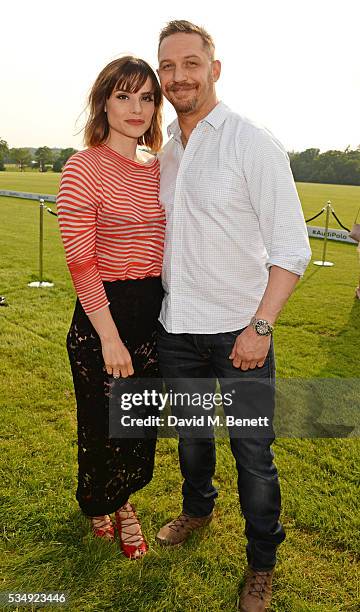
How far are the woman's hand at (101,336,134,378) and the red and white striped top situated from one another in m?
0.20

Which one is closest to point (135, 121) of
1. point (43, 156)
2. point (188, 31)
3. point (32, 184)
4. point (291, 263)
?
point (188, 31)

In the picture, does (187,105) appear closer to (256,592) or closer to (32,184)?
(256,592)

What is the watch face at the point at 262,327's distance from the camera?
2314mm

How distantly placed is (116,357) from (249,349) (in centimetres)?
67

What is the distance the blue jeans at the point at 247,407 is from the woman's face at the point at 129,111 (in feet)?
3.34

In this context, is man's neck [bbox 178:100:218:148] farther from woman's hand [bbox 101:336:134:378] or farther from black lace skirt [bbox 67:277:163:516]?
woman's hand [bbox 101:336:134:378]

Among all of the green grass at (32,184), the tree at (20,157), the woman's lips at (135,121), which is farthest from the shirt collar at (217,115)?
the tree at (20,157)

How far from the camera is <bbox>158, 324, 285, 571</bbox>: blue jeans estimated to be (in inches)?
98.8

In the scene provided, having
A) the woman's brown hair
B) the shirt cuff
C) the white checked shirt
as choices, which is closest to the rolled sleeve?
the woman's brown hair

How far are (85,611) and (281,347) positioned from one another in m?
4.37

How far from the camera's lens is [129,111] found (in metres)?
2.51

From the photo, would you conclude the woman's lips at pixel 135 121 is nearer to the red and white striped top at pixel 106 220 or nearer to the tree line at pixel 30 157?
the red and white striped top at pixel 106 220

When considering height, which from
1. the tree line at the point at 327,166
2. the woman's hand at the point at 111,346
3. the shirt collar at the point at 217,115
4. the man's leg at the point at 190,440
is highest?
the tree line at the point at 327,166

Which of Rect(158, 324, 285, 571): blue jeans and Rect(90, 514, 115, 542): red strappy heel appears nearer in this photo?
Rect(158, 324, 285, 571): blue jeans
